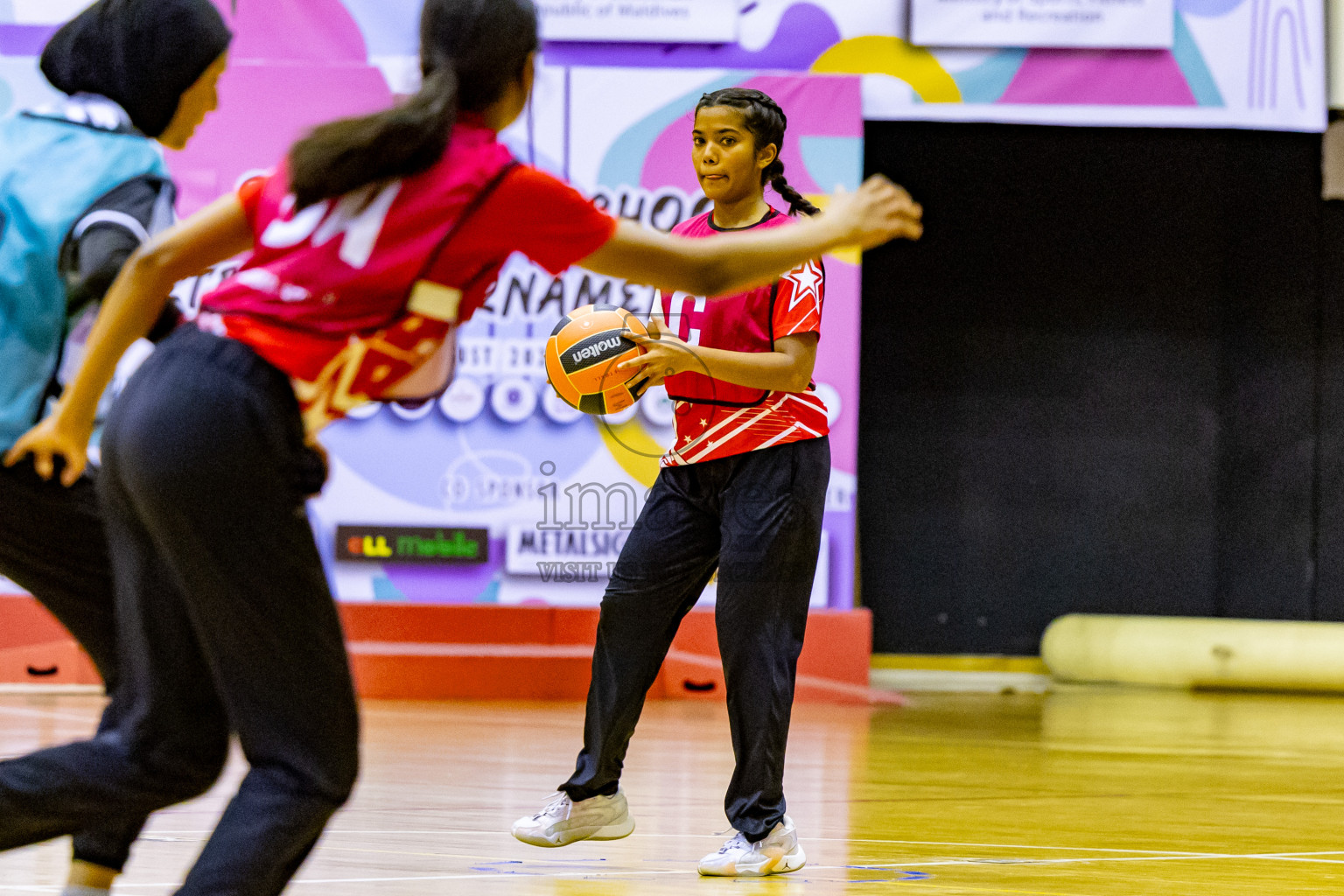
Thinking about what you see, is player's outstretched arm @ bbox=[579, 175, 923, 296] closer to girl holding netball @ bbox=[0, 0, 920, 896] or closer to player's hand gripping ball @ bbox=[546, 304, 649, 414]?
girl holding netball @ bbox=[0, 0, 920, 896]

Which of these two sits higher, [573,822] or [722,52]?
[722,52]

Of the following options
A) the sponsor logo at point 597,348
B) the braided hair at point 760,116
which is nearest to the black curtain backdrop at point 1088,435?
the braided hair at point 760,116

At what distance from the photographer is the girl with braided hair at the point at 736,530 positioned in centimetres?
316

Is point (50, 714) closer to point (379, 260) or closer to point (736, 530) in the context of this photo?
point (736, 530)

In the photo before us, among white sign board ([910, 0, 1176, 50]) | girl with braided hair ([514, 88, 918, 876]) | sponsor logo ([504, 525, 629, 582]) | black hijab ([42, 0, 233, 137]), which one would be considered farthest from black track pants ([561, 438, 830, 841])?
white sign board ([910, 0, 1176, 50])

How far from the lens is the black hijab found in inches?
86.9

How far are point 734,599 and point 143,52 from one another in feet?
5.24

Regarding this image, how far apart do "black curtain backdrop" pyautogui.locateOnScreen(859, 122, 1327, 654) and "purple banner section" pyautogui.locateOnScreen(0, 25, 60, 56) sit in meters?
4.73

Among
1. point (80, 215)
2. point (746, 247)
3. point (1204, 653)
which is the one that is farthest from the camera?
point (1204, 653)

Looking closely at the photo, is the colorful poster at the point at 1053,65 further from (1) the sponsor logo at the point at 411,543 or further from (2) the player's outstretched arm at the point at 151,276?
(2) the player's outstretched arm at the point at 151,276

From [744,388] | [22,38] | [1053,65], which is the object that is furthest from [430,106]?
[22,38]

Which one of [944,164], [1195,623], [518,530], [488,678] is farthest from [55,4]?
[1195,623]

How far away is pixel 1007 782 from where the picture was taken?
189 inches

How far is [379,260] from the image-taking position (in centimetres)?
179
